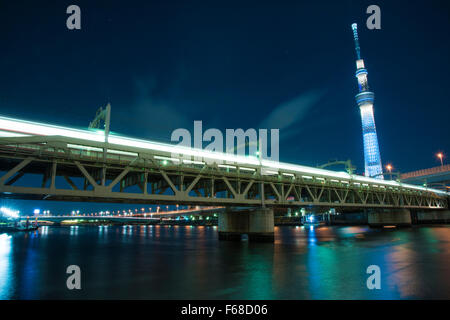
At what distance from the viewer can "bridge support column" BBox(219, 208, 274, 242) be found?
40125 mm

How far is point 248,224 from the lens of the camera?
4228 centimetres

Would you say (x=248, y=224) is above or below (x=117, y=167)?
below

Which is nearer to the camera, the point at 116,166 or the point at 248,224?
the point at 116,166

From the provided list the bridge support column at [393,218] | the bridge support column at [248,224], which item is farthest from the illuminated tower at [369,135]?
the bridge support column at [248,224]

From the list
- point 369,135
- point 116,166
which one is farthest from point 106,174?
point 369,135

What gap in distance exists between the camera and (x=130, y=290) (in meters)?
16.0

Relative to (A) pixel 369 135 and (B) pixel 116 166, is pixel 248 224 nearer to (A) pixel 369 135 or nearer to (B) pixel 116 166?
(B) pixel 116 166

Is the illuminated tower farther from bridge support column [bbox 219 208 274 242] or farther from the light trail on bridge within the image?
bridge support column [bbox 219 208 274 242]

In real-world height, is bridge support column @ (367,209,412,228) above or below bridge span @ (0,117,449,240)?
below

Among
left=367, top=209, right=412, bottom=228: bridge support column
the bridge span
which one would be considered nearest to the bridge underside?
the bridge span

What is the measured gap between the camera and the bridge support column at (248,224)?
40125 millimetres

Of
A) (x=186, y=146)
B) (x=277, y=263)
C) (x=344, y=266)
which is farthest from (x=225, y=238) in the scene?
(x=344, y=266)

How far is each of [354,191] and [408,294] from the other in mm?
48165
